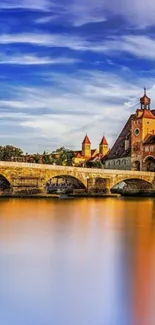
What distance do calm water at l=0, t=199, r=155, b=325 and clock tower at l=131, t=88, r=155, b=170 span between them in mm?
39723

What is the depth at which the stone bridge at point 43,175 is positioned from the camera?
34.3 m

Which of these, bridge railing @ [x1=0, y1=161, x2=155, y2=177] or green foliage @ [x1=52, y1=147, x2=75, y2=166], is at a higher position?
green foliage @ [x1=52, y1=147, x2=75, y2=166]

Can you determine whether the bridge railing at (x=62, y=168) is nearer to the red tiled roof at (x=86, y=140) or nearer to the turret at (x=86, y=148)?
the turret at (x=86, y=148)

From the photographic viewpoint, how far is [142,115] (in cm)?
5450

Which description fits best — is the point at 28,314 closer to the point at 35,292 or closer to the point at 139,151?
the point at 35,292

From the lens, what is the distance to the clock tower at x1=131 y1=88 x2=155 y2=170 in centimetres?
5409

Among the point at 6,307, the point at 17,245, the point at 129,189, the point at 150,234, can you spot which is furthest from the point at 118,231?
the point at 129,189

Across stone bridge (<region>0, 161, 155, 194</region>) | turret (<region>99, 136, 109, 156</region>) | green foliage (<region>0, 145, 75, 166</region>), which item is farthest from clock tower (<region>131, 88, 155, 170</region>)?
→ turret (<region>99, 136, 109, 156</region>)

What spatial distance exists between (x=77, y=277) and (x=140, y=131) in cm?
4724

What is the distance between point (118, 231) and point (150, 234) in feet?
4.85

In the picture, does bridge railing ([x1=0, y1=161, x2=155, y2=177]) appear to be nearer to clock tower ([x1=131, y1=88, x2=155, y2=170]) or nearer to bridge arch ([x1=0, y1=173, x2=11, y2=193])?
bridge arch ([x1=0, y1=173, x2=11, y2=193])

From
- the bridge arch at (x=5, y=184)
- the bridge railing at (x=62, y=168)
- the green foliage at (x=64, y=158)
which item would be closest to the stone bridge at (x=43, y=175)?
the bridge railing at (x=62, y=168)

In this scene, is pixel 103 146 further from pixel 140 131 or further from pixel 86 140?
pixel 140 131

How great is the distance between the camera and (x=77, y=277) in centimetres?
813
